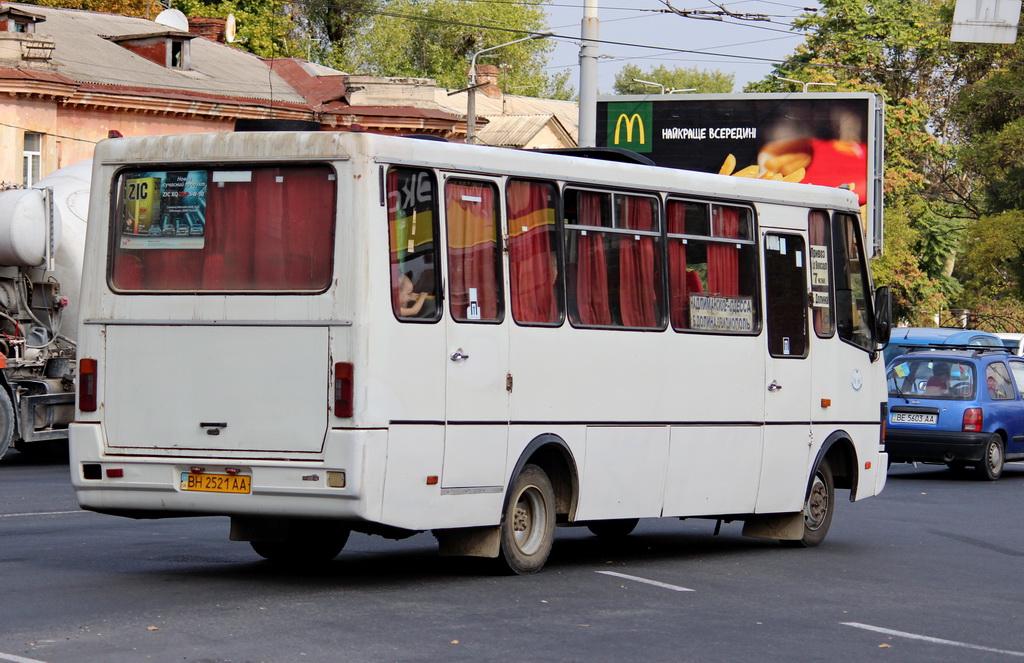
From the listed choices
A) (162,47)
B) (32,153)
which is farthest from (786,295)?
(162,47)

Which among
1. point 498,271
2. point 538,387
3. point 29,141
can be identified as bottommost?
point 538,387

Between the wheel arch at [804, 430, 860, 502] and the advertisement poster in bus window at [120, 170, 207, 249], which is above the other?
the advertisement poster in bus window at [120, 170, 207, 249]

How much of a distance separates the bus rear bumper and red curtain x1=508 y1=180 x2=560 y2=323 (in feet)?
5.42

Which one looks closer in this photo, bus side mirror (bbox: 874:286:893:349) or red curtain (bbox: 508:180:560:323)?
red curtain (bbox: 508:180:560:323)

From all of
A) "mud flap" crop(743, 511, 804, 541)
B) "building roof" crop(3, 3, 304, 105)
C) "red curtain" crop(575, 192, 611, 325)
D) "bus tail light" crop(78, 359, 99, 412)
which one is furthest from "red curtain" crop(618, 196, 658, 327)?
"building roof" crop(3, 3, 304, 105)

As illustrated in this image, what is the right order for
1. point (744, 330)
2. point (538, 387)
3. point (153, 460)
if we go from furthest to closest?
point (744, 330) → point (538, 387) → point (153, 460)

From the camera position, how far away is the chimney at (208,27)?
60344mm

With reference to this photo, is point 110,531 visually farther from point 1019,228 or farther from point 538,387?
point 1019,228

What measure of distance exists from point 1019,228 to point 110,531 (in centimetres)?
3635

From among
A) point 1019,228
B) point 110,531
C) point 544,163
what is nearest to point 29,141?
point 1019,228

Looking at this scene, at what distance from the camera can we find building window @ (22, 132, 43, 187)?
4384 centimetres

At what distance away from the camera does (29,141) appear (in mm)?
44000

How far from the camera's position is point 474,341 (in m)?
10.6

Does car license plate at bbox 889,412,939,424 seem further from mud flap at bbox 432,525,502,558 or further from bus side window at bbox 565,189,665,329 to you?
mud flap at bbox 432,525,502,558
